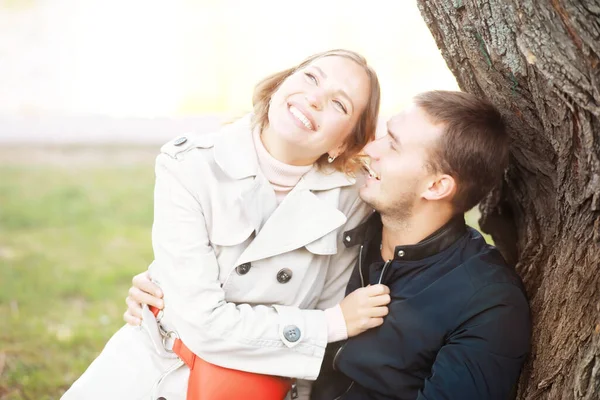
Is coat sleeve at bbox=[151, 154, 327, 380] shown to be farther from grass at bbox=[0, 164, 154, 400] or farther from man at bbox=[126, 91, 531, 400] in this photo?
grass at bbox=[0, 164, 154, 400]

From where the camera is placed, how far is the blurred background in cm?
520

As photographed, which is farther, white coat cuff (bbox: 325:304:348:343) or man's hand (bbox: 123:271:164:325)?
man's hand (bbox: 123:271:164:325)

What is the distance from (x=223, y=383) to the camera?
2.65 metres

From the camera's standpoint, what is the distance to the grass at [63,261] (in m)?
4.36

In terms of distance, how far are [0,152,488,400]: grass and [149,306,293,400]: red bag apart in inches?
60.7

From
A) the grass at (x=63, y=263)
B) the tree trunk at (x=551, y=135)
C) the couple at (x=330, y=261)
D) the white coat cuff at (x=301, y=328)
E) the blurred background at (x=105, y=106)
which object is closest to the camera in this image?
the tree trunk at (x=551, y=135)

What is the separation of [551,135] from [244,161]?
1.14 metres

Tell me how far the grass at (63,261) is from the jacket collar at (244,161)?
73.8 inches

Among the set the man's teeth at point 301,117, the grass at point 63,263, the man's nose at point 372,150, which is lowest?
the grass at point 63,263

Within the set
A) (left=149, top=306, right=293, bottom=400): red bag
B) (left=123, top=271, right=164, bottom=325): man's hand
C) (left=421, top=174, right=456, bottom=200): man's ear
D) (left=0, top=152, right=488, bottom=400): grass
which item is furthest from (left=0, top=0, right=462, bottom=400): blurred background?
(left=421, top=174, right=456, bottom=200): man's ear

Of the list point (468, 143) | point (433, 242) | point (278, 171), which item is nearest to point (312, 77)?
point (278, 171)

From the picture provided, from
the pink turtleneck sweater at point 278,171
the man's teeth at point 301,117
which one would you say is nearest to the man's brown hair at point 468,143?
the man's teeth at point 301,117

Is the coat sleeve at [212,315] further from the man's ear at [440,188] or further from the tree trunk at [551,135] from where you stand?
the tree trunk at [551,135]

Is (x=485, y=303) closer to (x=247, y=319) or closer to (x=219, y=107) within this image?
(x=247, y=319)
